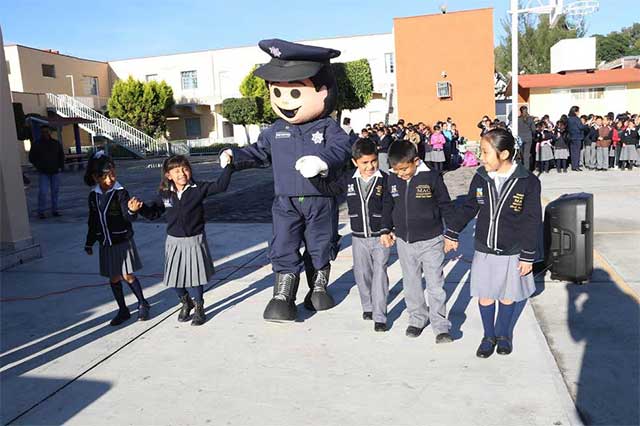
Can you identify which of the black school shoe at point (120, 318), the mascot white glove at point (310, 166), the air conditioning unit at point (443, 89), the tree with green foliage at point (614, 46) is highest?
the tree with green foliage at point (614, 46)

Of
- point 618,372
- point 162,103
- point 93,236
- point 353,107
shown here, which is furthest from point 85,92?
point 618,372

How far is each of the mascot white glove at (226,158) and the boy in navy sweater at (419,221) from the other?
Answer: 1422 mm

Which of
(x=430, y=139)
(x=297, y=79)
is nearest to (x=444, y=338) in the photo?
(x=297, y=79)

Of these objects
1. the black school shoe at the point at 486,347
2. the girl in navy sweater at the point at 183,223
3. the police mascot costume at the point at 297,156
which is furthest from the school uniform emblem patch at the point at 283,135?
the black school shoe at the point at 486,347

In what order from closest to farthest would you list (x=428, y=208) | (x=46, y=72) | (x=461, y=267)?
(x=428, y=208) → (x=461, y=267) → (x=46, y=72)

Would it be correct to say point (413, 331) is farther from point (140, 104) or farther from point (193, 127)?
point (193, 127)

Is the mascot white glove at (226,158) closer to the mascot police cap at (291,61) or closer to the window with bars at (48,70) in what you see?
the mascot police cap at (291,61)

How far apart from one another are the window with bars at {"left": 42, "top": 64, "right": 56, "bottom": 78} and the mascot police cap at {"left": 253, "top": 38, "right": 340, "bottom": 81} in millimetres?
32368

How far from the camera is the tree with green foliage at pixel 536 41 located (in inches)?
1829

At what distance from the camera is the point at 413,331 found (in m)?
4.00

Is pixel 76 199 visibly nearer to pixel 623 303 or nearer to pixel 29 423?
pixel 29 423

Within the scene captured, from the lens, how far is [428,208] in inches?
151

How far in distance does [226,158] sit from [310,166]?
0.88m

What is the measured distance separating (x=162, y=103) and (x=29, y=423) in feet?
107
